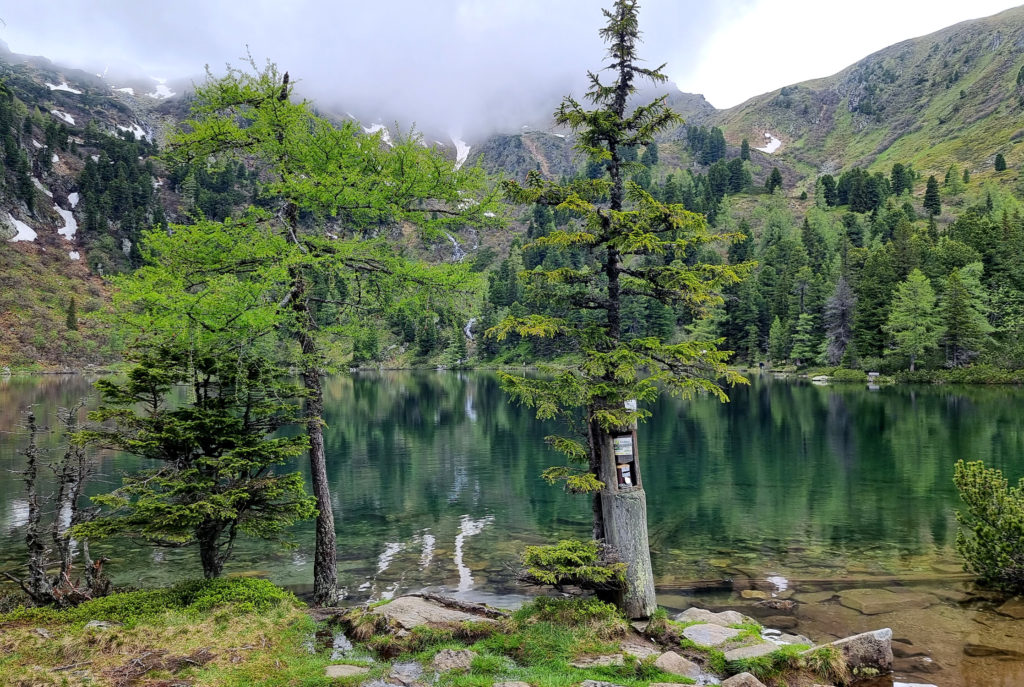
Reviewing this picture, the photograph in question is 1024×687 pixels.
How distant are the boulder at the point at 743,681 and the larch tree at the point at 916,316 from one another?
9120 centimetres

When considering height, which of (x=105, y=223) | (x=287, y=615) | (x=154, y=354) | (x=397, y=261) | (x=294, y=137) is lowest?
(x=287, y=615)

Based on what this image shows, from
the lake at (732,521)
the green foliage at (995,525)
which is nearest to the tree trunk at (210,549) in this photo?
the lake at (732,521)

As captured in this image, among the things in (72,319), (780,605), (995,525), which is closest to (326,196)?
(780,605)

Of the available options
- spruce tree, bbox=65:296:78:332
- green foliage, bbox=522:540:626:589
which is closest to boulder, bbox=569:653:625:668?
green foliage, bbox=522:540:626:589

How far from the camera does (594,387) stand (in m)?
12.5

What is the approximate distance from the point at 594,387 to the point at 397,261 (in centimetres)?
543

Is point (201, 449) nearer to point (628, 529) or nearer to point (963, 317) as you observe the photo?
point (628, 529)

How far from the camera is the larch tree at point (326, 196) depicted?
1310 cm

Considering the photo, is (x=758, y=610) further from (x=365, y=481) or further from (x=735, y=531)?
(x=365, y=481)

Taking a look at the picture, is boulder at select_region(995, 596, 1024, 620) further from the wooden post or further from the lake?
the wooden post

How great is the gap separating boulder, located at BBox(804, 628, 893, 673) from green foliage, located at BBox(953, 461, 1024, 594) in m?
6.60

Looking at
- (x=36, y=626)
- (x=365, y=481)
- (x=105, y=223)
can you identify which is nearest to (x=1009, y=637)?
(x=36, y=626)

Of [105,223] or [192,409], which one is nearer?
[192,409]

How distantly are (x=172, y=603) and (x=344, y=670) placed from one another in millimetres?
4257
